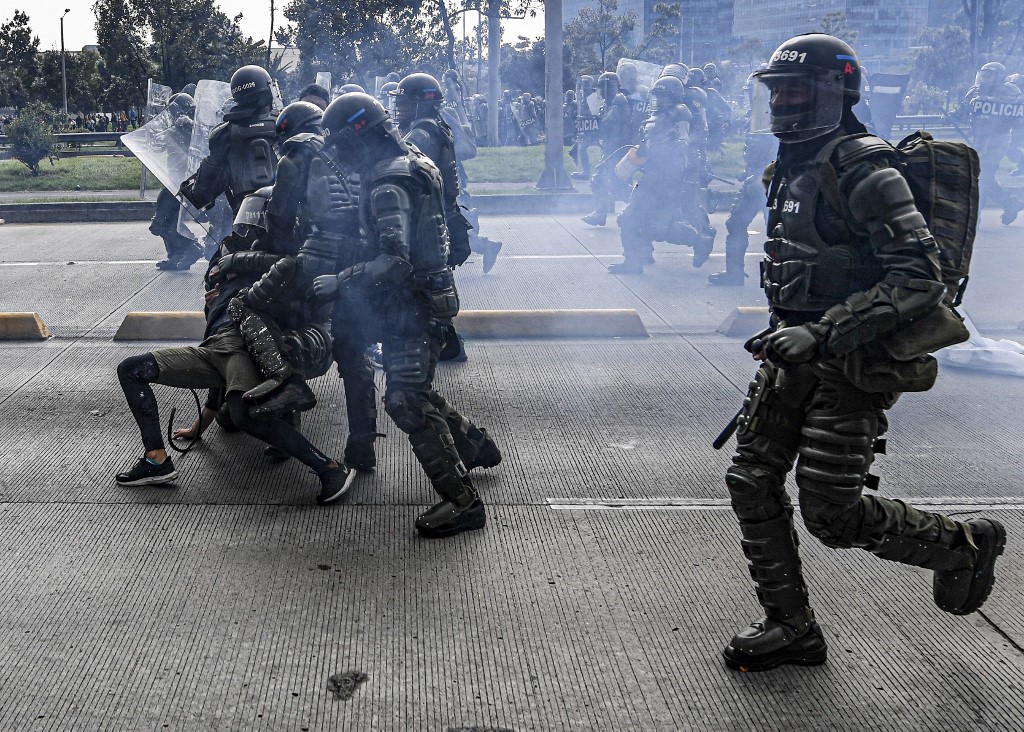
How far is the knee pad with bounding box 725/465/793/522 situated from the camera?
10.6 feet

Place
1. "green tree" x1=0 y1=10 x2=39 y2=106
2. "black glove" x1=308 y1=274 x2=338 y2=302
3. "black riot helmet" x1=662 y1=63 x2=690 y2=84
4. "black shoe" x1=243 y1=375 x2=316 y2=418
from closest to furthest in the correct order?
"black glove" x1=308 y1=274 x2=338 y2=302, "black shoe" x1=243 y1=375 x2=316 y2=418, "black riot helmet" x1=662 y1=63 x2=690 y2=84, "green tree" x1=0 y1=10 x2=39 y2=106

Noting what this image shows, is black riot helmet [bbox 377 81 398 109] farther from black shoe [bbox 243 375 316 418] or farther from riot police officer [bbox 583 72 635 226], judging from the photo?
black shoe [bbox 243 375 316 418]

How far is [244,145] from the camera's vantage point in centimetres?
635

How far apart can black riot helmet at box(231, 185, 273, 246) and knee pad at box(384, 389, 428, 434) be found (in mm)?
1333

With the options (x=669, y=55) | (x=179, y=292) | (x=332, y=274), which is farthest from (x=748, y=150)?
(x=669, y=55)

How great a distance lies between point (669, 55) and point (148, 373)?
1601 inches

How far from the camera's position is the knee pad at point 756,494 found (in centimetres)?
322

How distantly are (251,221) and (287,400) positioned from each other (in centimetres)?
100

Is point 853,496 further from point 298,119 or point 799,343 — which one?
point 298,119

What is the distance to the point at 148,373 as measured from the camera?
15.4 feet

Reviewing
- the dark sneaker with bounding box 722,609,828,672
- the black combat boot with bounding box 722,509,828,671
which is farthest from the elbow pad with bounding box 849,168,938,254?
the dark sneaker with bounding box 722,609,828,672

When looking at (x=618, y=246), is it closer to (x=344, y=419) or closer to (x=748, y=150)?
(x=748, y=150)

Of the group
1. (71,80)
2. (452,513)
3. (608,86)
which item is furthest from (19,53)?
(452,513)

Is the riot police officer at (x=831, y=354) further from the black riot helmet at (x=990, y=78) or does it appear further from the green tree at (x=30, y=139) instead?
the green tree at (x=30, y=139)
